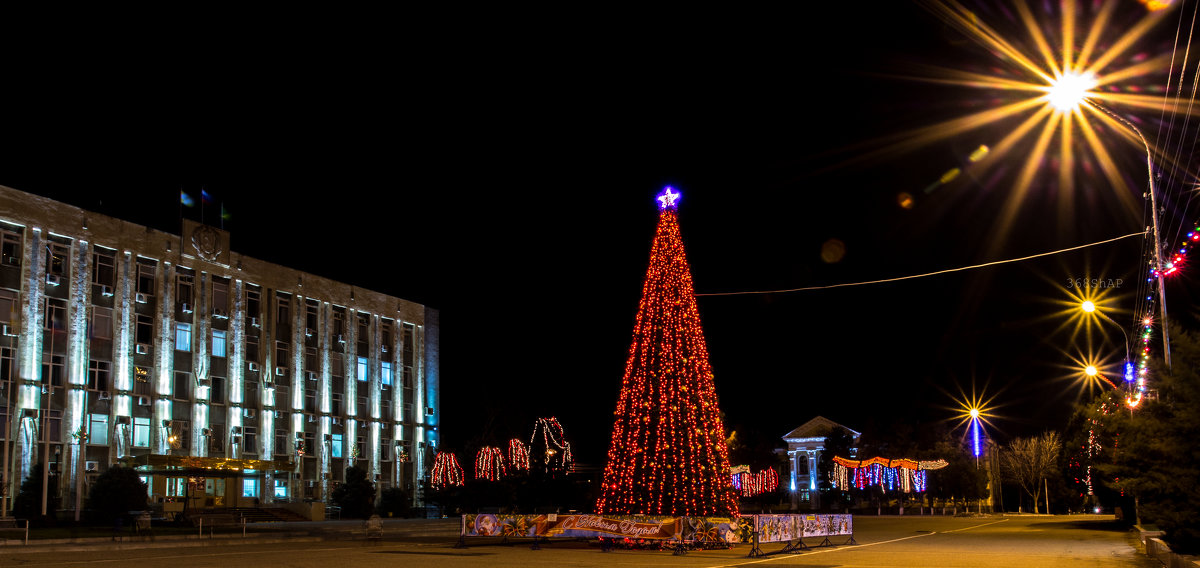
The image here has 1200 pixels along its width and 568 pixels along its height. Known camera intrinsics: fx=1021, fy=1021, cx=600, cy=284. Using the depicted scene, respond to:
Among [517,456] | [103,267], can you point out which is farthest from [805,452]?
[103,267]

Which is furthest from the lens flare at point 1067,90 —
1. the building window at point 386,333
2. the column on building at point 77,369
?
the building window at point 386,333

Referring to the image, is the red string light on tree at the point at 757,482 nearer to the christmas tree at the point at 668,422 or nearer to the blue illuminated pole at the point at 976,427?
the blue illuminated pole at the point at 976,427

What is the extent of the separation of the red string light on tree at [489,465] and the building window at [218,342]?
16081 mm

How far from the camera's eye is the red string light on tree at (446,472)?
6538 centimetres

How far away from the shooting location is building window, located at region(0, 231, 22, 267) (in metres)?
45.1

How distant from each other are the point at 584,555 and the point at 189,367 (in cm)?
3349

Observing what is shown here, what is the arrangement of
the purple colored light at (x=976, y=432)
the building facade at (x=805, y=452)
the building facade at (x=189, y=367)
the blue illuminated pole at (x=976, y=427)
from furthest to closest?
the building facade at (x=805, y=452) < the blue illuminated pole at (x=976, y=427) < the purple colored light at (x=976, y=432) < the building facade at (x=189, y=367)

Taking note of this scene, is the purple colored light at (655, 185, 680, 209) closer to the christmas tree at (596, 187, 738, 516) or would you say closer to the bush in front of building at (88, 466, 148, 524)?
the christmas tree at (596, 187, 738, 516)

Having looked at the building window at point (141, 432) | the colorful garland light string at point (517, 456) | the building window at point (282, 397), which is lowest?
the colorful garland light string at point (517, 456)

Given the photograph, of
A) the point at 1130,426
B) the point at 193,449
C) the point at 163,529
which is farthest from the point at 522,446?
the point at 1130,426

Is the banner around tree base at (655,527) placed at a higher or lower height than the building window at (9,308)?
lower

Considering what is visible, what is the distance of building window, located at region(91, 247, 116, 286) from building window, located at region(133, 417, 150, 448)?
6.86 metres

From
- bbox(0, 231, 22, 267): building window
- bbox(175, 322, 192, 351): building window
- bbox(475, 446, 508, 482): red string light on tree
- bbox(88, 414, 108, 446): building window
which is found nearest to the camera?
bbox(0, 231, 22, 267): building window

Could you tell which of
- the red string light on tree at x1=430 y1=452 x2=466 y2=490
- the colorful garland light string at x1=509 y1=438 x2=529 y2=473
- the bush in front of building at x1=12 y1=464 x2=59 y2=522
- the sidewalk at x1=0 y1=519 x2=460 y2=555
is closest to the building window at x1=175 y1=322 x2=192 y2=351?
the bush in front of building at x1=12 y1=464 x2=59 y2=522
